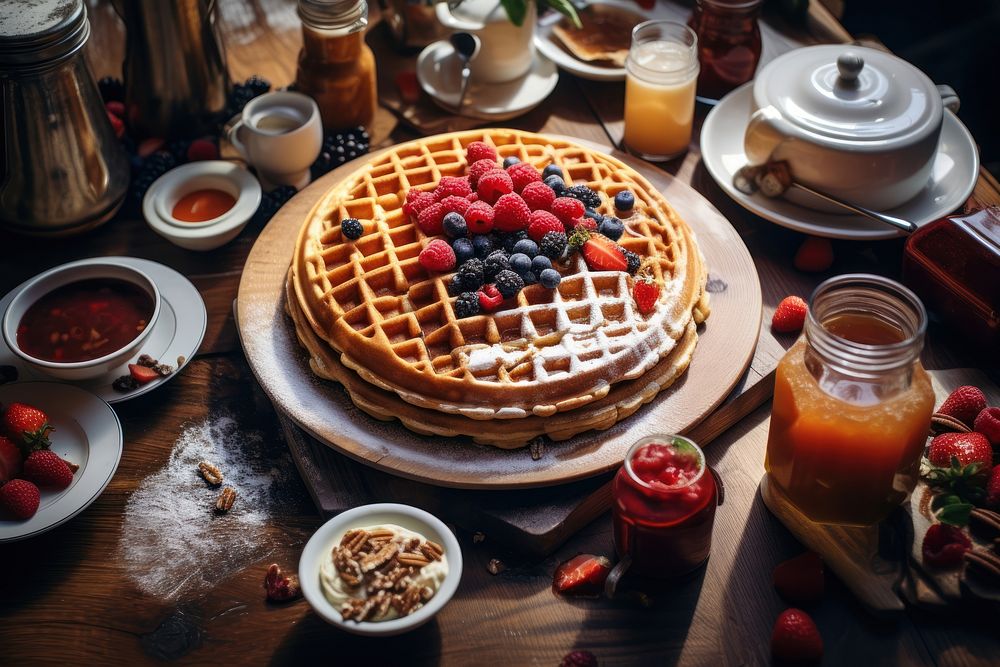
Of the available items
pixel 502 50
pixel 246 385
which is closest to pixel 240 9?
pixel 502 50

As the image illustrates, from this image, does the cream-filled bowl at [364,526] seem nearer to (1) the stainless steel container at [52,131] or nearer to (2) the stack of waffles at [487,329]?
(2) the stack of waffles at [487,329]

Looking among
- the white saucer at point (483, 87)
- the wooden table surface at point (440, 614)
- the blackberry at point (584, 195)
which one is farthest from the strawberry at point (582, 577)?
the white saucer at point (483, 87)

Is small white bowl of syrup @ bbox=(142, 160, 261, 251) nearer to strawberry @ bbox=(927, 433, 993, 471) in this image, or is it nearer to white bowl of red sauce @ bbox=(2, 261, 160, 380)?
white bowl of red sauce @ bbox=(2, 261, 160, 380)

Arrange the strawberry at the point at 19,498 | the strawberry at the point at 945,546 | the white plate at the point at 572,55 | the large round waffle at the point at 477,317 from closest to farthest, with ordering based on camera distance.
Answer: the strawberry at the point at 945,546, the strawberry at the point at 19,498, the large round waffle at the point at 477,317, the white plate at the point at 572,55

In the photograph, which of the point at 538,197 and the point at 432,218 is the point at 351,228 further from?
the point at 538,197

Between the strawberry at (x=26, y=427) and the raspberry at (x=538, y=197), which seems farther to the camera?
the raspberry at (x=538, y=197)

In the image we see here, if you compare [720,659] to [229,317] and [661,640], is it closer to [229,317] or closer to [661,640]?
[661,640]
